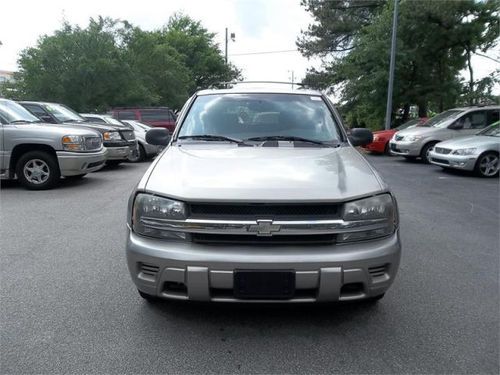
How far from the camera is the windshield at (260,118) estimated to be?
13.6 ft

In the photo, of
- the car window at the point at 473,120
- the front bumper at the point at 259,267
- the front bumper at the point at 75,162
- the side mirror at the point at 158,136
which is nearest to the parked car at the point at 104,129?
the front bumper at the point at 75,162

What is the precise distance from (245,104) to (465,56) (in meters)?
21.5

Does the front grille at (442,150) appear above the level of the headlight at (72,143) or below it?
below

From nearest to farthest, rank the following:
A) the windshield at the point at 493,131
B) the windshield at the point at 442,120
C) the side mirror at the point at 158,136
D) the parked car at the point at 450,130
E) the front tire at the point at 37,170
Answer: the side mirror at the point at 158,136 < the front tire at the point at 37,170 < the windshield at the point at 493,131 < the parked car at the point at 450,130 < the windshield at the point at 442,120

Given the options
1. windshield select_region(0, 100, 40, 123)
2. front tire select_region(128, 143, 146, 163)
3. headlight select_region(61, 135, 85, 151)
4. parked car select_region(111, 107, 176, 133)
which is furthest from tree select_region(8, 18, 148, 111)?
headlight select_region(61, 135, 85, 151)

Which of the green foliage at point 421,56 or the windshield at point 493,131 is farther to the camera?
the green foliage at point 421,56

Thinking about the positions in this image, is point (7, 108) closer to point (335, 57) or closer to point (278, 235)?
point (278, 235)

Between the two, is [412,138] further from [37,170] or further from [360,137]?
[37,170]

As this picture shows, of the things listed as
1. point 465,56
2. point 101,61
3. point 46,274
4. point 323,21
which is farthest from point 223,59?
point 46,274

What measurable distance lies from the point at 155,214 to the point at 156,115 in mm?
18201

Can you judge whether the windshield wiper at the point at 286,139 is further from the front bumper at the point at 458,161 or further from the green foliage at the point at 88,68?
the green foliage at the point at 88,68

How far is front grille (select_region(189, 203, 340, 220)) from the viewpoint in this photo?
112 inches

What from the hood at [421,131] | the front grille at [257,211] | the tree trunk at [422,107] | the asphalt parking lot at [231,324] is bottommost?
the asphalt parking lot at [231,324]

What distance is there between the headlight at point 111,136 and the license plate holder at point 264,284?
9204 millimetres
